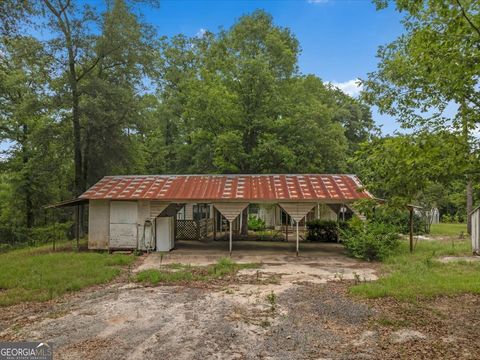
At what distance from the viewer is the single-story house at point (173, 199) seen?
14492 millimetres

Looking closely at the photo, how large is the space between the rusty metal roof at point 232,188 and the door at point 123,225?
54 centimetres

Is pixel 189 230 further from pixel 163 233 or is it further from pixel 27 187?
pixel 27 187

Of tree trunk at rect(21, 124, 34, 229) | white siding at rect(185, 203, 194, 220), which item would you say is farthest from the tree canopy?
white siding at rect(185, 203, 194, 220)

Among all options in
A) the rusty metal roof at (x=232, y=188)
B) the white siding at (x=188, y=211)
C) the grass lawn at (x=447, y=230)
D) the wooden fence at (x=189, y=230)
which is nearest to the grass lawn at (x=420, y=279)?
the rusty metal roof at (x=232, y=188)

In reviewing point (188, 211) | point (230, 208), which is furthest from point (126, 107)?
point (230, 208)

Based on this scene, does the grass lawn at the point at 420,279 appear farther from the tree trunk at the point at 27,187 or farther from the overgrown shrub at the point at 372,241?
the tree trunk at the point at 27,187

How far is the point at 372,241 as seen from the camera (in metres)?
13.2

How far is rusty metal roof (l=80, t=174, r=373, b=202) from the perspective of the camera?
14.4 metres

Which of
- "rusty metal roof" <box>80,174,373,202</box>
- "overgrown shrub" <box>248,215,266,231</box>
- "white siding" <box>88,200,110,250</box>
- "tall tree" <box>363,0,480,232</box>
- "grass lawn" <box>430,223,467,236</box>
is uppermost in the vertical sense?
"tall tree" <box>363,0,480,232</box>

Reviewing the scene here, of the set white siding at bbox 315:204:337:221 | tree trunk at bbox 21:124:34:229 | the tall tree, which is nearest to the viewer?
the tall tree

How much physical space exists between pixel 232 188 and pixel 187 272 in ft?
18.2

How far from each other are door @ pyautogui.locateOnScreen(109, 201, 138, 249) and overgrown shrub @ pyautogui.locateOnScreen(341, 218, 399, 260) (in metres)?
9.14

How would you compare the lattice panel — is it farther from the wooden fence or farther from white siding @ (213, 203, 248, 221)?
white siding @ (213, 203, 248, 221)

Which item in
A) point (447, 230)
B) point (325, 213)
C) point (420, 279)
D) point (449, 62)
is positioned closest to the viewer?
point (449, 62)
